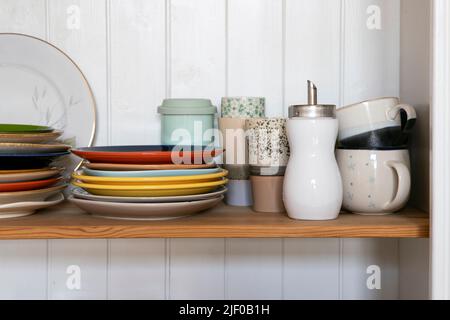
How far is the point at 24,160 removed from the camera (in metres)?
0.88

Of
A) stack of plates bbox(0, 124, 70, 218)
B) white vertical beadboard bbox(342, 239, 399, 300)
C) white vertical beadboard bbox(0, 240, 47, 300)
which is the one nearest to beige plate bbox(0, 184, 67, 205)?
stack of plates bbox(0, 124, 70, 218)

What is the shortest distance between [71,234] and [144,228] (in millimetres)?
103

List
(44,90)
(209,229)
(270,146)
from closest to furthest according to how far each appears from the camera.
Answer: (209,229)
(270,146)
(44,90)

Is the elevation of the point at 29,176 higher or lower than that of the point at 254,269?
higher

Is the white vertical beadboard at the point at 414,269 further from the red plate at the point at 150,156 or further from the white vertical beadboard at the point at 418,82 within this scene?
the red plate at the point at 150,156

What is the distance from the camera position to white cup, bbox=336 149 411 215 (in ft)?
2.92

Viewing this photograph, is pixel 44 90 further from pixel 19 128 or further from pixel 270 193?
pixel 270 193

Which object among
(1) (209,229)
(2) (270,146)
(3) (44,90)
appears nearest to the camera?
(1) (209,229)

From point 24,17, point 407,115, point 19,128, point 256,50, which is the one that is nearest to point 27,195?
point 19,128

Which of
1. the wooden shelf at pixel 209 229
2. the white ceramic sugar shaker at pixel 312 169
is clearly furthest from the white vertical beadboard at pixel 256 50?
the wooden shelf at pixel 209 229

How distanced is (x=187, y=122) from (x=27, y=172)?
28 centimetres

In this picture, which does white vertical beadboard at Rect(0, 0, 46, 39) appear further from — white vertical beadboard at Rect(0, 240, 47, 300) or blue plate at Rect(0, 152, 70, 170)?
white vertical beadboard at Rect(0, 240, 47, 300)

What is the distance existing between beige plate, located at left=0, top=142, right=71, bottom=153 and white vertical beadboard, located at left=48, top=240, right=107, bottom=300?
0.79 feet
